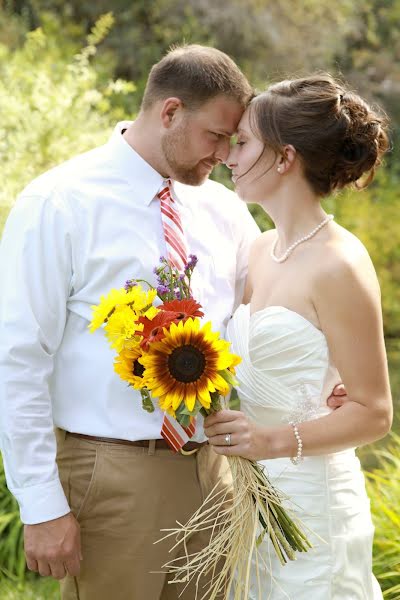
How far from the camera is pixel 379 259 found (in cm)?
1061

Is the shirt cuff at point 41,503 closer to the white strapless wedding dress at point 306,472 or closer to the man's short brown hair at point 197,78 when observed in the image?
the white strapless wedding dress at point 306,472

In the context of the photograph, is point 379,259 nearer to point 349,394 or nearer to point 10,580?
point 10,580

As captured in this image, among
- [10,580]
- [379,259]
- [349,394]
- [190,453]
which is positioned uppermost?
[349,394]

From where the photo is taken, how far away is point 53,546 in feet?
9.17

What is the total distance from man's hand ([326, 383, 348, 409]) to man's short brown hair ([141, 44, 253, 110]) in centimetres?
106

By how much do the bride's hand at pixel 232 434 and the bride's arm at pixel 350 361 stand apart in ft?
0.29

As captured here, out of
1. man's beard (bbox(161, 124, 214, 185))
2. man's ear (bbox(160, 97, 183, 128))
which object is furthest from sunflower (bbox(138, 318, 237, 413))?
man's ear (bbox(160, 97, 183, 128))

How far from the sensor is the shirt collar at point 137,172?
3047 millimetres

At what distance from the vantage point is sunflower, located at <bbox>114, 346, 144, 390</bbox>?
242cm

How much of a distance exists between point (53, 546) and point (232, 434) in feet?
2.31

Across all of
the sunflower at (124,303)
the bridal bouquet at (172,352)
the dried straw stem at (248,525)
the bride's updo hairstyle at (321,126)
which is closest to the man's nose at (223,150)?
the bride's updo hairstyle at (321,126)

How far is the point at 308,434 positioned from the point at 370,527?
1.70 feet

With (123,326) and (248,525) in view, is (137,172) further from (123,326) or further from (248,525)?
(248,525)

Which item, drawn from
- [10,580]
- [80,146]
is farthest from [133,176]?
[80,146]
